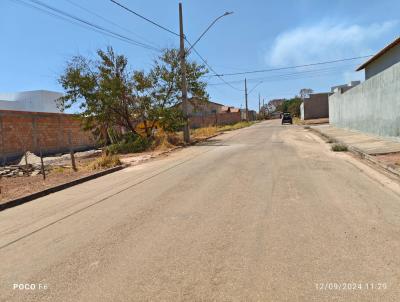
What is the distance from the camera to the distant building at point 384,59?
28450 mm

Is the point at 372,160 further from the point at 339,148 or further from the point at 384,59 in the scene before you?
the point at 384,59

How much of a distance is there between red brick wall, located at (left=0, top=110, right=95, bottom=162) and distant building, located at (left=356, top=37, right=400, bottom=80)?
70.1ft

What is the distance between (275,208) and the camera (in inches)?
288

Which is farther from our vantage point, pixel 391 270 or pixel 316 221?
pixel 316 221

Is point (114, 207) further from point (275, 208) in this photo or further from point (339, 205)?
point (339, 205)

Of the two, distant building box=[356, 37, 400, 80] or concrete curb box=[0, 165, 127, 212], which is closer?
concrete curb box=[0, 165, 127, 212]

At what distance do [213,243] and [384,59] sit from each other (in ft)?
101

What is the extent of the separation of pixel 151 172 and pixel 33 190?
152 inches

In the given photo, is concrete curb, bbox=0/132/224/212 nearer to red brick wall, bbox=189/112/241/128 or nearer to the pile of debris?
the pile of debris

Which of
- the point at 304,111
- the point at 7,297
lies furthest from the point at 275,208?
the point at 304,111

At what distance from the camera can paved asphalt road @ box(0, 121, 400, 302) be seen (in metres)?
4.22

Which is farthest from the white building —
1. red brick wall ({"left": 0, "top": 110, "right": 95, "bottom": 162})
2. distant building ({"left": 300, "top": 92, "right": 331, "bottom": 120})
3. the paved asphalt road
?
the paved asphalt road

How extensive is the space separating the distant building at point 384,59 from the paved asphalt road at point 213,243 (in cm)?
2127

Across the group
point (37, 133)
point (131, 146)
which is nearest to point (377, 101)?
point (131, 146)
